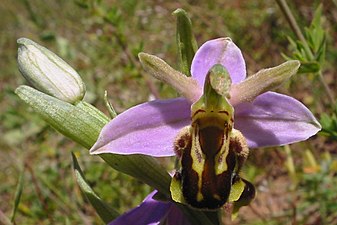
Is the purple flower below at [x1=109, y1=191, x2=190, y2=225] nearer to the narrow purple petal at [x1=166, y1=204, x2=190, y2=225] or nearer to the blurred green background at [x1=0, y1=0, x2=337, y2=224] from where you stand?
the narrow purple petal at [x1=166, y1=204, x2=190, y2=225]

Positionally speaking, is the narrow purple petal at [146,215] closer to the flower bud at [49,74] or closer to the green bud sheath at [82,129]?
the green bud sheath at [82,129]

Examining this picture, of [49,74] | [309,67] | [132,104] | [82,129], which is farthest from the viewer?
[132,104]

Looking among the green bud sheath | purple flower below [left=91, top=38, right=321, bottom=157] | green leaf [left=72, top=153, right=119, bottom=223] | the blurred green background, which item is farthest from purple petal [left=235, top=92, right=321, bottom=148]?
the blurred green background

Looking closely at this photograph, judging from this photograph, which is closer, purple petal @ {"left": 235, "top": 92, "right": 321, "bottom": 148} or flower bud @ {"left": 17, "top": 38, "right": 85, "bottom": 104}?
purple petal @ {"left": 235, "top": 92, "right": 321, "bottom": 148}

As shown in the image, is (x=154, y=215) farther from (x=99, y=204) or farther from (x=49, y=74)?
(x=49, y=74)

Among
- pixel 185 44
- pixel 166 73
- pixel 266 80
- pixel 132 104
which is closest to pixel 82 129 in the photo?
pixel 166 73
